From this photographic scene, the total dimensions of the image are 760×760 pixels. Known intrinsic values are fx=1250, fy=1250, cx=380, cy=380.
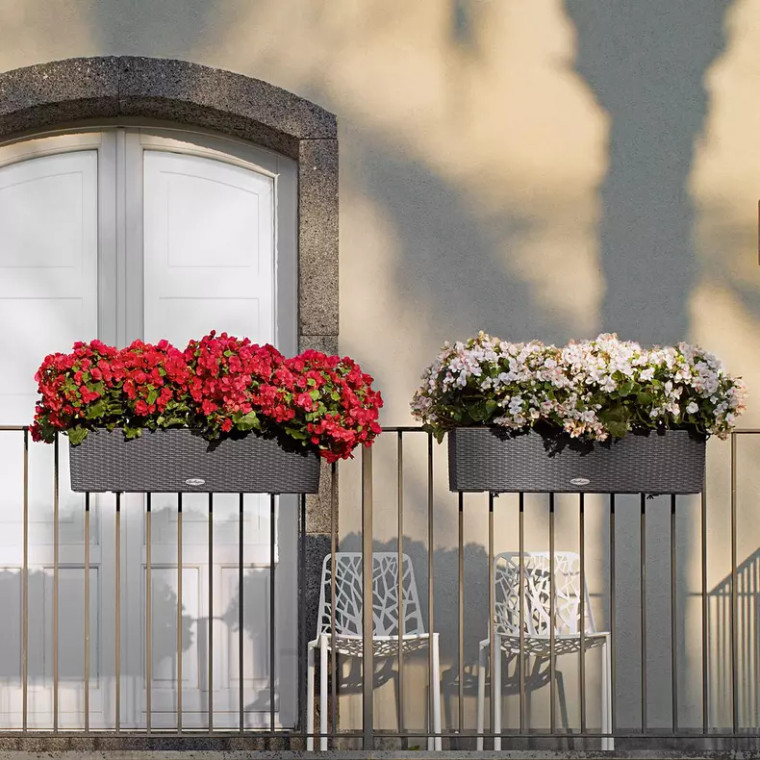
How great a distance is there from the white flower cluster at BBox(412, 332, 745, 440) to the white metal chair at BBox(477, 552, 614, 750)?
1.05m

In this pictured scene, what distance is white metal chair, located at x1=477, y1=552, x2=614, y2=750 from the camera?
14.0ft

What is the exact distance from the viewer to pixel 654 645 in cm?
481

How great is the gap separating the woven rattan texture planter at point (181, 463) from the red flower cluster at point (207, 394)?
0.11ft

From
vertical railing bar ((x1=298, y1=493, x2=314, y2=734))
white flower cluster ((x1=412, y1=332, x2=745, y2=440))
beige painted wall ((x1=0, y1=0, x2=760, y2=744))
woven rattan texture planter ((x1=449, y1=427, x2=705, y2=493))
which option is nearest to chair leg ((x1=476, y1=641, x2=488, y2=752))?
beige painted wall ((x1=0, y1=0, x2=760, y2=744))

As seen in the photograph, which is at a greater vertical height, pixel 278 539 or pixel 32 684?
pixel 278 539

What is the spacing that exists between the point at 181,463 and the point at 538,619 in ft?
5.60

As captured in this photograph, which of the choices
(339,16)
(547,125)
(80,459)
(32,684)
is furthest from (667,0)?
(32,684)

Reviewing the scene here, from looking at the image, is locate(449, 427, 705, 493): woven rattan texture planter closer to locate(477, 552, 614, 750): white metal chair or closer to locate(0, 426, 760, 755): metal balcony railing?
locate(477, 552, 614, 750): white metal chair

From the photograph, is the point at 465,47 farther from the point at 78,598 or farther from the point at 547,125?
the point at 78,598

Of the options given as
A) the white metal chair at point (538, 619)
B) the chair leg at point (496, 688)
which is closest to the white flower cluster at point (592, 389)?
the white metal chair at point (538, 619)

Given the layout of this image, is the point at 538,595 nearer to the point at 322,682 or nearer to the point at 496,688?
the point at 496,688

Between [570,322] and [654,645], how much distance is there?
129 cm

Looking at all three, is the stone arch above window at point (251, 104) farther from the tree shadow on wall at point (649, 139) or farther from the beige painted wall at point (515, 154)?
the tree shadow on wall at point (649, 139)

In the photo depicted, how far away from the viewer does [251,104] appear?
15.9ft
